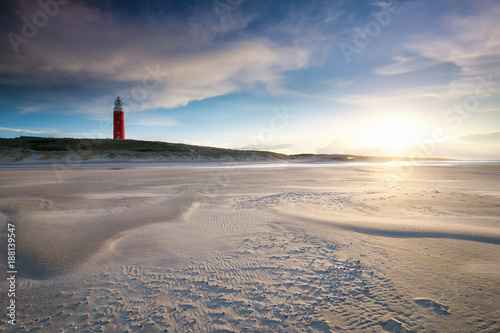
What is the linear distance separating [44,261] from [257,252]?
4.03 meters

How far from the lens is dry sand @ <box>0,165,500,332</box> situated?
2777mm

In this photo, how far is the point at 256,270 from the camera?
12.8 feet

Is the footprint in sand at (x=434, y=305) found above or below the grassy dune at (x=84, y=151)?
below

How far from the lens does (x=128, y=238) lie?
533cm

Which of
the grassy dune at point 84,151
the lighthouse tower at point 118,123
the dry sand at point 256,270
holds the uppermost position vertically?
the lighthouse tower at point 118,123

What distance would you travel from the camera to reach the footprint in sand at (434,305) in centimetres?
284

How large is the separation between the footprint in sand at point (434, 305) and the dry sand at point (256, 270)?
0.02 metres

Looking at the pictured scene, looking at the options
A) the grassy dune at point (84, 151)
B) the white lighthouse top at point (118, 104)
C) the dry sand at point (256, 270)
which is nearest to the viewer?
the dry sand at point (256, 270)

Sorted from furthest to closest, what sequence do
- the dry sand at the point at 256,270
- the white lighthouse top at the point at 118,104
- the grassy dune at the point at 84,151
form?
the white lighthouse top at the point at 118,104
the grassy dune at the point at 84,151
the dry sand at the point at 256,270

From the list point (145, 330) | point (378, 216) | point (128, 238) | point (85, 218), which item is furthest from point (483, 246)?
point (85, 218)

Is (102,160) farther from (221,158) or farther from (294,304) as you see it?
(294,304)

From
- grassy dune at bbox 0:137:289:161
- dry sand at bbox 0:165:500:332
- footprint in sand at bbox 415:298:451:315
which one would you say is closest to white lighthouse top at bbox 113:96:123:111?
grassy dune at bbox 0:137:289:161

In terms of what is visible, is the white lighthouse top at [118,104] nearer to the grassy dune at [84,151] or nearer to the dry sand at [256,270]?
the grassy dune at [84,151]

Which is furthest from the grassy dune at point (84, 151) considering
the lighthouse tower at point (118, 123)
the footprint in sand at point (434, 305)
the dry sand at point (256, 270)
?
the footprint in sand at point (434, 305)
